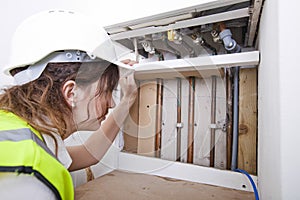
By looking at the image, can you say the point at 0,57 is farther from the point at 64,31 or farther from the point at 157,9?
the point at 157,9

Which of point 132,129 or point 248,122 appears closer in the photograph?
point 248,122

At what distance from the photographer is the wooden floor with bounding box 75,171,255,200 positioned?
3.00ft

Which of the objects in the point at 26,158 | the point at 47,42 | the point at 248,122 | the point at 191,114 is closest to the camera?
the point at 26,158

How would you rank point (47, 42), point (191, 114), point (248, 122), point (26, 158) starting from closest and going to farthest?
point (26, 158), point (47, 42), point (248, 122), point (191, 114)

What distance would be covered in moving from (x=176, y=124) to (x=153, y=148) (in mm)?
224

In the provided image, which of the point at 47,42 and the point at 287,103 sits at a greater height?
the point at 47,42

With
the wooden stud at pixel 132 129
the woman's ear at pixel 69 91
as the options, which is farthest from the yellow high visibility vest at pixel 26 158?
the wooden stud at pixel 132 129

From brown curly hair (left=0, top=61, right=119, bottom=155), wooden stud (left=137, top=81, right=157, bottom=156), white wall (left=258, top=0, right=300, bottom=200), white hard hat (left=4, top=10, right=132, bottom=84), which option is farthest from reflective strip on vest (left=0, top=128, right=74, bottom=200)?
wooden stud (left=137, top=81, right=157, bottom=156)

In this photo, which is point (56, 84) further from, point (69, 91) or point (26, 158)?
point (26, 158)

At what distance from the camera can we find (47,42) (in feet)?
1.85

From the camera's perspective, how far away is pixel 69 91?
60cm

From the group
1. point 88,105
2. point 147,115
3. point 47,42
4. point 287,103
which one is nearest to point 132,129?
point 147,115

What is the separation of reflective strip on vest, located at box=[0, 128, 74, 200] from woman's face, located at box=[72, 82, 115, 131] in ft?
0.65

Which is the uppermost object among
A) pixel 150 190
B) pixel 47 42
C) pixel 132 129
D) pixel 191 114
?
pixel 47 42
